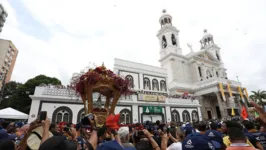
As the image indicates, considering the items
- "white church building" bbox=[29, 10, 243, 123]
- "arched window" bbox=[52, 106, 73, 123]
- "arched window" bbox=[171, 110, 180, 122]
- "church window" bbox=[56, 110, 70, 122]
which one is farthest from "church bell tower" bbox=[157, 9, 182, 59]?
"church window" bbox=[56, 110, 70, 122]

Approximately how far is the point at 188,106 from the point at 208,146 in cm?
2083

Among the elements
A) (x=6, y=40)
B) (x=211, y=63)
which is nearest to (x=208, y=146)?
Result: (x=211, y=63)

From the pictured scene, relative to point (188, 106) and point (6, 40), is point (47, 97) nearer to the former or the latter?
point (188, 106)

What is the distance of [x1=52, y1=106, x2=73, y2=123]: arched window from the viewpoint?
1292 cm

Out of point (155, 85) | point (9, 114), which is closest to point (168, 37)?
point (155, 85)

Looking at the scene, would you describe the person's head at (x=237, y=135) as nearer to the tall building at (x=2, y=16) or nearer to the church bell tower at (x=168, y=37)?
the church bell tower at (x=168, y=37)

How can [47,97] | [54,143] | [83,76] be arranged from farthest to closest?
[47,97] < [83,76] < [54,143]

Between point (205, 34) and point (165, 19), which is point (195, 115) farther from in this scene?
point (205, 34)

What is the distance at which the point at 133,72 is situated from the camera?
22.9 metres

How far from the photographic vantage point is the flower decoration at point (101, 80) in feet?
17.7

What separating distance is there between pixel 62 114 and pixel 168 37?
89.7 feet

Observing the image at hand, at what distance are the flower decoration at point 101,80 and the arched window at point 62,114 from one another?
9144 mm

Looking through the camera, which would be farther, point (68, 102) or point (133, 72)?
point (133, 72)

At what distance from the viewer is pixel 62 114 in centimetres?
1326
